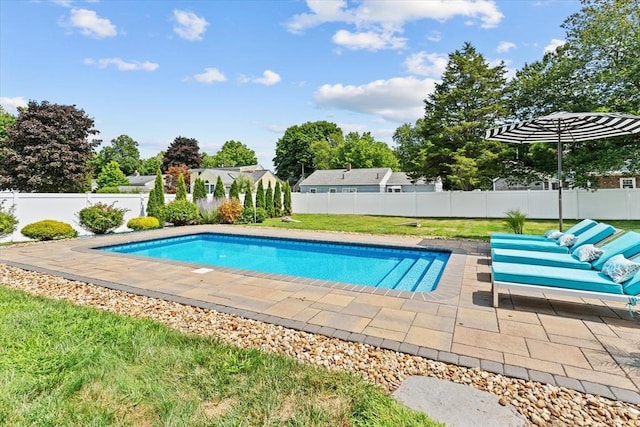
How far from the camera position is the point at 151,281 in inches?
220

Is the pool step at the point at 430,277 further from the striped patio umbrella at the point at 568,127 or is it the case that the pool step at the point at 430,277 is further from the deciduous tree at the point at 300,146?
the deciduous tree at the point at 300,146

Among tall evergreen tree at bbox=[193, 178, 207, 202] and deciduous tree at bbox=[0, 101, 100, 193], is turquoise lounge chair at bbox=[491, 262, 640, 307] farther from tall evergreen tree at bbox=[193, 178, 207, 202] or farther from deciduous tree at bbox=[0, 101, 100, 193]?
deciduous tree at bbox=[0, 101, 100, 193]

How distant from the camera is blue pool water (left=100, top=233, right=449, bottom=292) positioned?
7164 mm

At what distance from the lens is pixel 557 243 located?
19.4 ft

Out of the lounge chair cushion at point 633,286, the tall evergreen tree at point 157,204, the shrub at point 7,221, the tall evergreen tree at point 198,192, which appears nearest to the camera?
the lounge chair cushion at point 633,286

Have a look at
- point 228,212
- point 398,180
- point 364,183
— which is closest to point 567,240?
point 228,212

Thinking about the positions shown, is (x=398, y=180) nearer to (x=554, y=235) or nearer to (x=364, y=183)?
(x=364, y=183)

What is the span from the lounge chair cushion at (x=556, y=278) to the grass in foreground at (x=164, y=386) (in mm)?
2588

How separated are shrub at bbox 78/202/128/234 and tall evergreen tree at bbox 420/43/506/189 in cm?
1614

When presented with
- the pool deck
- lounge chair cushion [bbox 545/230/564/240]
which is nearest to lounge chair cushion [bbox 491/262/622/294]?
the pool deck

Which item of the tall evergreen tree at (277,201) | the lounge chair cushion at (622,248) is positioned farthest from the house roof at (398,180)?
the lounge chair cushion at (622,248)

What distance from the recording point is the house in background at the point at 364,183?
3045cm

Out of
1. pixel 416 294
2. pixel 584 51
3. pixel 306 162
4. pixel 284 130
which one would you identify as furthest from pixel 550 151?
pixel 284 130

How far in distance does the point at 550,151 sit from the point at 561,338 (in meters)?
16.1
